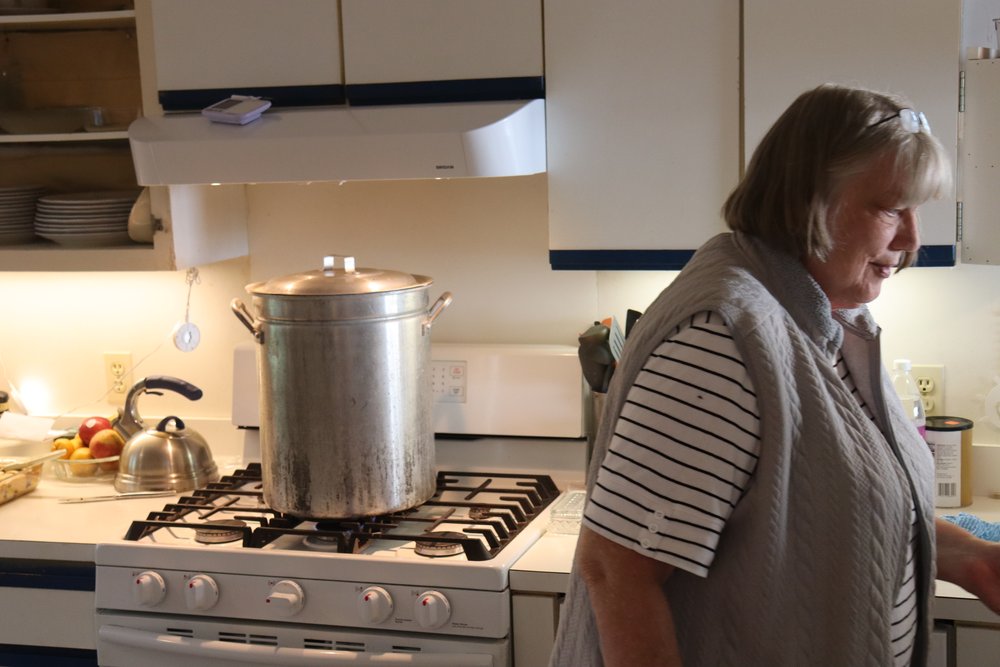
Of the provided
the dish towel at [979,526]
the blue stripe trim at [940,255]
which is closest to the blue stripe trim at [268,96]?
the blue stripe trim at [940,255]

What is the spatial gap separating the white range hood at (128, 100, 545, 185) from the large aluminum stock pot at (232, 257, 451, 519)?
0.20m

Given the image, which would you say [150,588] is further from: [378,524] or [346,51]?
[346,51]

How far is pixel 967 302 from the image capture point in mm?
2389

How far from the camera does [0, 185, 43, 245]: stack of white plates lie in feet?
8.61

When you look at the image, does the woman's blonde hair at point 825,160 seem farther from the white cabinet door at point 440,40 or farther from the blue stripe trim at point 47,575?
the blue stripe trim at point 47,575

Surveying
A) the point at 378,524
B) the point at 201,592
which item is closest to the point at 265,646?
the point at 201,592

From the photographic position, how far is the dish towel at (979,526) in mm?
2084

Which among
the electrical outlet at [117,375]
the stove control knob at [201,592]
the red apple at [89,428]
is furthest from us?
the electrical outlet at [117,375]

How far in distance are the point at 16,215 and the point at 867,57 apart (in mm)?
1823

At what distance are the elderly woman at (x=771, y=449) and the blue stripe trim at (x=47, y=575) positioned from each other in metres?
1.13

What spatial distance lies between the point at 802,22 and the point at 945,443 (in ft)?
2.78

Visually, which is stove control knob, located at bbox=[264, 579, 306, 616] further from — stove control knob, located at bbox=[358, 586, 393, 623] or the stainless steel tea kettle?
the stainless steel tea kettle

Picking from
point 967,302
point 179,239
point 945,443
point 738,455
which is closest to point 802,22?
point 967,302

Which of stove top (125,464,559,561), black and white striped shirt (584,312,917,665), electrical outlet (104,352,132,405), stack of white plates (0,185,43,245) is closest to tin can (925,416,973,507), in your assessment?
stove top (125,464,559,561)
